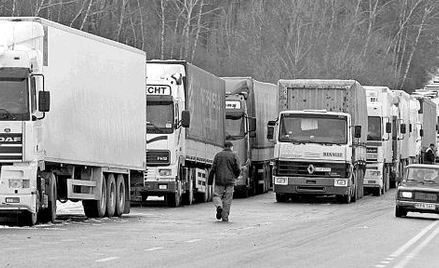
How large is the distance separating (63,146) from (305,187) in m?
14.4

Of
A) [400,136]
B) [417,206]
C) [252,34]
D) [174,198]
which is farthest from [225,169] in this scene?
[252,34]

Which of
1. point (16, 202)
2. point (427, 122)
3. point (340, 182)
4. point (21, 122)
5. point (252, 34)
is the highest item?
point (252, 34)

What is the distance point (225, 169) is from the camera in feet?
99.9

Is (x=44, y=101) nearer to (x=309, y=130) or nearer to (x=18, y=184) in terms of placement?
(x=18, y=184)

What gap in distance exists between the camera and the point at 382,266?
19.3 metres

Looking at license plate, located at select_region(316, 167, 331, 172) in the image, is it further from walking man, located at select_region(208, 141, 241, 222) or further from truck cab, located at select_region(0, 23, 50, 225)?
truck cab, located at select_region(0, 23, 50, 225)

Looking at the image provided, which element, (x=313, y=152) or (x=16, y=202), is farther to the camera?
(x=313, y=152)

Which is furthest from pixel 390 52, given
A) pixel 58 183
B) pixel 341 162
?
pixel 58 183

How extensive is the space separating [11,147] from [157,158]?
11.0 m

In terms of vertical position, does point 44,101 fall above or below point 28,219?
above

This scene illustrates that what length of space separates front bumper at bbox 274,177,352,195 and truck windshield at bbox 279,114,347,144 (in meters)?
1.09

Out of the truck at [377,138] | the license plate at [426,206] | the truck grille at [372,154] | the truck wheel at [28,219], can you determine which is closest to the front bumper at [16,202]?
the truck wheel at [28,219]

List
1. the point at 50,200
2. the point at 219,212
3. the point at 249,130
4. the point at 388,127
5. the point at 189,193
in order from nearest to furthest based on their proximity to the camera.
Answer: the point at 50,200 < the point at 219,212 < the point at 189,193 < the point at 249,130 < the point at 388,127

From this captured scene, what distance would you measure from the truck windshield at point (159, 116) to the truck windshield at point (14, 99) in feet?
35.0
